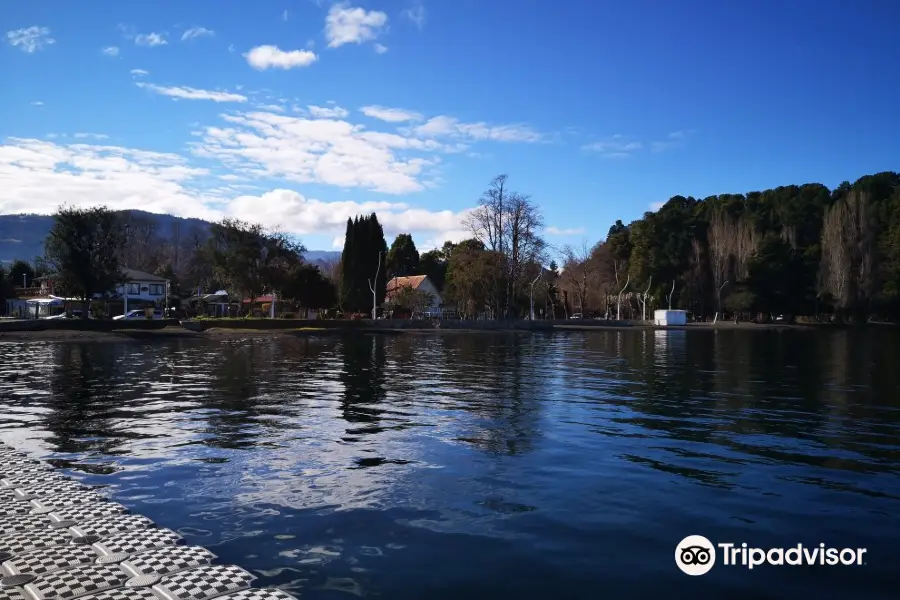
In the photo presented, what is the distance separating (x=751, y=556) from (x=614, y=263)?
353 ft

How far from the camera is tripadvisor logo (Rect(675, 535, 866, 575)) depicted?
6406 millimetres

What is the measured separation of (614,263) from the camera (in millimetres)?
111188

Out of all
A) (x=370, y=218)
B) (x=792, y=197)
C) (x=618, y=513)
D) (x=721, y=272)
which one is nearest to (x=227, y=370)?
(x=618, y=513)

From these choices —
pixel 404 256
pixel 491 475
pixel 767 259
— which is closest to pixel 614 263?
pixel 767 259

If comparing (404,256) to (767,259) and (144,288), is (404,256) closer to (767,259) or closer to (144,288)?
(144,288)

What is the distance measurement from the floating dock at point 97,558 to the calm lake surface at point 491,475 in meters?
0.39

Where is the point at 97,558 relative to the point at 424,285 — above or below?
below

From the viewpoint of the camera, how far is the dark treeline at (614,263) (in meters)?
68.8

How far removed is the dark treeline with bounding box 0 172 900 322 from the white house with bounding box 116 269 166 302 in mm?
3701

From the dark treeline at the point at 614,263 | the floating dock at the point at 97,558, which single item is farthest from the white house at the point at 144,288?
the floating dock at the point at 97,558

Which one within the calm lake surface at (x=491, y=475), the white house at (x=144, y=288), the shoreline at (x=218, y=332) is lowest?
the calm lake surface at (x=491, y=475)

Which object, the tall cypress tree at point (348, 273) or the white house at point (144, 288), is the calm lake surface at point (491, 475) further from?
the white house at point (144, 288)

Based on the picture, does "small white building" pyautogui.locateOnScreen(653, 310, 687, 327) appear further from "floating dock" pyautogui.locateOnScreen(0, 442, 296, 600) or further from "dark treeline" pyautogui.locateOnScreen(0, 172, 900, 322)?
"floating dock" pyautogui.locateOnScreen(0, 442, 296, 600)

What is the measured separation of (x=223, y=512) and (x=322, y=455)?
3.11 m
